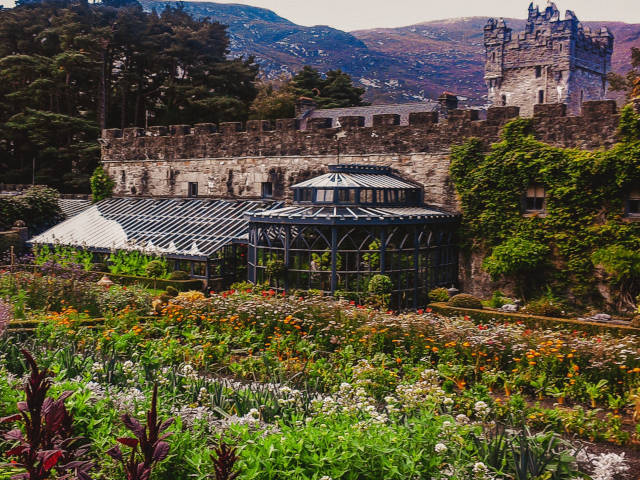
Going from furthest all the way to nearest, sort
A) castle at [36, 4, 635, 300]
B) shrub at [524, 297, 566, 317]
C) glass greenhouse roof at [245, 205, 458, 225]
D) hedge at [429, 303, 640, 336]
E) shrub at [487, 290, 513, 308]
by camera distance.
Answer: castle at [36, 4, 635, 300] → shrub at [487, 290, 513, 308] → glass greenhouse roof at [245, 205, 458, 225] → shrub at [524, 297, 566, 317] → hedge at [429, 303, 640, 336]

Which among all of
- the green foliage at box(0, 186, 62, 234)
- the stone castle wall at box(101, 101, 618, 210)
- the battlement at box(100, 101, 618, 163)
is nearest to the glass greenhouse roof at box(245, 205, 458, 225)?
the stone castle wall at box(101, 101, 618, 210)

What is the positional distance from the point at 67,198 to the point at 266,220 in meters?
16.0

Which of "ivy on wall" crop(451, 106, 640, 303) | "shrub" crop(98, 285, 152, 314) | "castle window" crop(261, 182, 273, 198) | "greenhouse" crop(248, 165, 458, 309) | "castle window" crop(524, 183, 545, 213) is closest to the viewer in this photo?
"shrub" crop(98, 285, 152, 314)

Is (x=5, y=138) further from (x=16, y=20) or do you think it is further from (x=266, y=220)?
(x=266, y=220)

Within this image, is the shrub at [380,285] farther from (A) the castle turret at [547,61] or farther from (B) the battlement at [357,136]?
(A) the castle turret at [547,61]

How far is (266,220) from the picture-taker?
52.6ft

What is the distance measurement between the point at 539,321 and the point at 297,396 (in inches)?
313

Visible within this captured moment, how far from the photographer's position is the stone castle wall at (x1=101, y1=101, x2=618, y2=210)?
1586 centimetres

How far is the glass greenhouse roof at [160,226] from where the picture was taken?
60.6ft

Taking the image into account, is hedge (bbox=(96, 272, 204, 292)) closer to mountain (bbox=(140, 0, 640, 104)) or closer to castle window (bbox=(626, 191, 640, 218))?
castle window (bbox=(626, 191, 640, 218))

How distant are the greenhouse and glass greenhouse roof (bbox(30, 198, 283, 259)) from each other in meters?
1.66

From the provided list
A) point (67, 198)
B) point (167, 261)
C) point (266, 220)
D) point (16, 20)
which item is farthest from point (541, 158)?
point (16, 20)

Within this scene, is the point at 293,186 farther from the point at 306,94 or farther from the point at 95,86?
the point at 95,86

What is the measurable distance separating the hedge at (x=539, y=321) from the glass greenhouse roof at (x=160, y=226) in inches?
262
